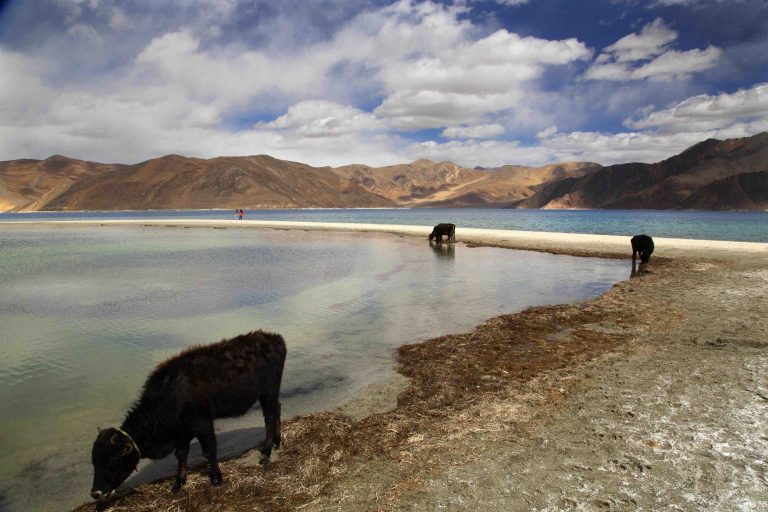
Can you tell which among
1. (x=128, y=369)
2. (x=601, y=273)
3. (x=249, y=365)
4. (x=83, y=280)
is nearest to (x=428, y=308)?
(x=128, y=369)

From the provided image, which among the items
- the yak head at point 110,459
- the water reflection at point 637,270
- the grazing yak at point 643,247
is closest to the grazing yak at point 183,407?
the yak head at point 110,459

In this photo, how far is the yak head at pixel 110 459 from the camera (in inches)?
189

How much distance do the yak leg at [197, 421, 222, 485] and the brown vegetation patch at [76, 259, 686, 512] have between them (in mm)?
129

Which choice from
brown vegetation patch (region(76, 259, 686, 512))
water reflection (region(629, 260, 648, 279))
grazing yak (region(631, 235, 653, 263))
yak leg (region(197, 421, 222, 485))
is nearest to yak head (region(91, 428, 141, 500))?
brown vegetation patch (region(76, 259, 686, 512))

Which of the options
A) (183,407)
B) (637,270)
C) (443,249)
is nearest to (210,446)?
(183,407)

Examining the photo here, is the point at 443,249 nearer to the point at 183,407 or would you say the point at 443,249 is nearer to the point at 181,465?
the point at 181,465

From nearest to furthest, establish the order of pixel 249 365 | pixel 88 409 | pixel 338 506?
pixel 338 506, pixel 249 365, pixel 88 409

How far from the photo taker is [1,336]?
1277 cm

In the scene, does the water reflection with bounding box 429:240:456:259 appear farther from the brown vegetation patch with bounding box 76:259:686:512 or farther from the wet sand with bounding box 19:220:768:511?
the wet sand with bounding box 19:220:768:511

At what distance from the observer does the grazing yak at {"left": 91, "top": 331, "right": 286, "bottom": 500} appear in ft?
16.0

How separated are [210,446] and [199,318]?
1001 centimetres


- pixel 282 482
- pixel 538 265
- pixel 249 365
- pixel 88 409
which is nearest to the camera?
pixel 282 482

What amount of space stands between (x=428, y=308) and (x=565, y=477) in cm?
1065

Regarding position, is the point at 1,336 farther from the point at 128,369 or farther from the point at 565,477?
the point at 565,477
